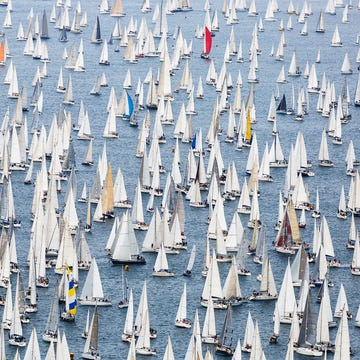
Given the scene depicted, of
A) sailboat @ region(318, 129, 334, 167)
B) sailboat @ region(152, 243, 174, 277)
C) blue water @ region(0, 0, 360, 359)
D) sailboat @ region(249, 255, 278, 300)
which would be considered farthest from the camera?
sailboat @ region(318, 129, 334, 167)

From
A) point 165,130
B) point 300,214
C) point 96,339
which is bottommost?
point 96,339

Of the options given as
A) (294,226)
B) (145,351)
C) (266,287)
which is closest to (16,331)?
(145,351)

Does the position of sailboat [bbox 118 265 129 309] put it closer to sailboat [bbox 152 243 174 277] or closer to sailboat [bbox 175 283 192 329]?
sailboat [bbox 152 243 174 277]

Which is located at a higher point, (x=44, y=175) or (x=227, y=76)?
(x=227, y=76)

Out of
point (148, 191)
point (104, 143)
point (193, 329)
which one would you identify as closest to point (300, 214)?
point (148, 191)

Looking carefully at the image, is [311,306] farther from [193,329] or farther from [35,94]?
[35,94]

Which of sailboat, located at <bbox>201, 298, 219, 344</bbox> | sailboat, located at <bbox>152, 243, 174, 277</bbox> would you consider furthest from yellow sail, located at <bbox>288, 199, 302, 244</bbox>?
sailboat, located at <bbox>201, 298, 219, 344</bbox>

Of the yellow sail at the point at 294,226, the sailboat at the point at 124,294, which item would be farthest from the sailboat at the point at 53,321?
the yellow sail at the point at 294,226

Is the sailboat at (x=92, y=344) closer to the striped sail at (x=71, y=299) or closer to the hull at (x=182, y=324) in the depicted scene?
the striped sail at (x=71, y=299)
